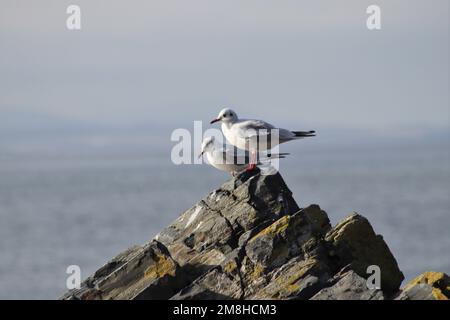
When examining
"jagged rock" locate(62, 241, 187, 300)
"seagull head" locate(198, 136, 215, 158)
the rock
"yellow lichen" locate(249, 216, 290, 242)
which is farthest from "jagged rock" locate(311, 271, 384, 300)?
"seagull head" locate(198, 136, 215, 158)

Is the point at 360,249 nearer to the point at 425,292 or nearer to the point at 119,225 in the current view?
the point at 425,292

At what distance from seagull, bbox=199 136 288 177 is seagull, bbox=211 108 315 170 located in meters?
0.50

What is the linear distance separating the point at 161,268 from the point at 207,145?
4955 mm

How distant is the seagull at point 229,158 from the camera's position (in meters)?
22.1

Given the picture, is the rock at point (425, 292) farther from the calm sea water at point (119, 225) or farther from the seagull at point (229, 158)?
the calm sea water at point (119, 225)

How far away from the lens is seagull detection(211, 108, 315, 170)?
23.2 m

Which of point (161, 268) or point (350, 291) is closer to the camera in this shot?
point (350, 291)

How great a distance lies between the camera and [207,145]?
2302 cm

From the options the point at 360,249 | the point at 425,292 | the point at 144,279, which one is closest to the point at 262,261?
the point at 360,249

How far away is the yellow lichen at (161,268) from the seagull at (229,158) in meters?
3.80

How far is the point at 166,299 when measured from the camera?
60.1 ft
